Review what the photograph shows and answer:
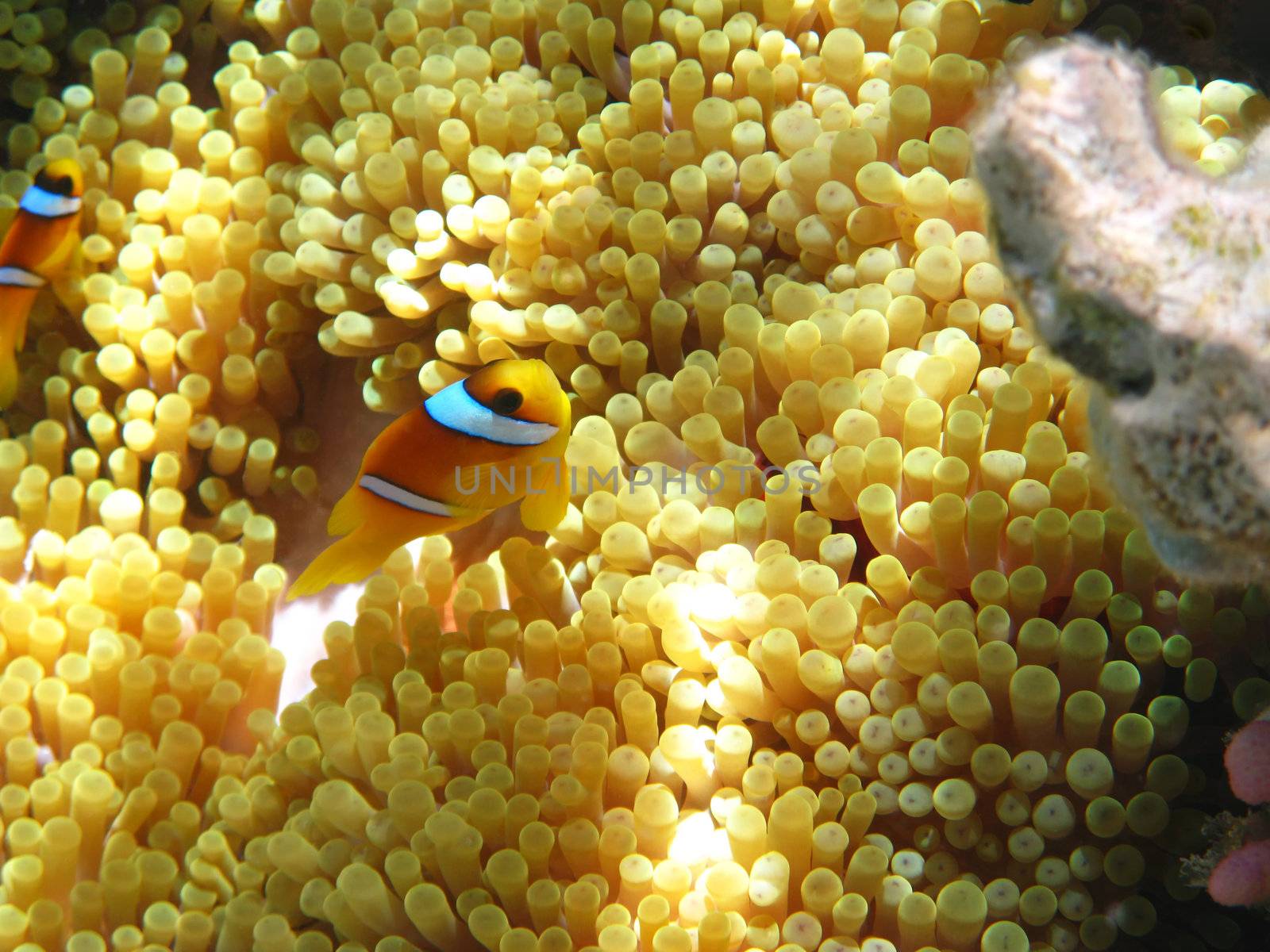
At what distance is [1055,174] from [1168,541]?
25 centimetres

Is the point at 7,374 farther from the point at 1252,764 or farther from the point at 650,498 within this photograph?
the point at 1252,764

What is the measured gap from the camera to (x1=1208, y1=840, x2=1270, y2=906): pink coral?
2.99 ft

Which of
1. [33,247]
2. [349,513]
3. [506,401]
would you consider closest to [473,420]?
[506,401]

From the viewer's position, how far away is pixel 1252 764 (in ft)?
3.02

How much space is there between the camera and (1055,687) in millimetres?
1042

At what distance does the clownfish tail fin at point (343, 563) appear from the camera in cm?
134

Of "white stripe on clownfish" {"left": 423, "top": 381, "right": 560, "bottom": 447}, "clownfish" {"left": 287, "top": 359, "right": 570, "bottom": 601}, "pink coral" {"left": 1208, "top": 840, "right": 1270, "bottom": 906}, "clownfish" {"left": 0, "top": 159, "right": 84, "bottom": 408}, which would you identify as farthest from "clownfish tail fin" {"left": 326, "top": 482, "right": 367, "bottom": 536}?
"pink coral" {"left": 1208, "top": 840, "right": 1270, "bottom": 906}

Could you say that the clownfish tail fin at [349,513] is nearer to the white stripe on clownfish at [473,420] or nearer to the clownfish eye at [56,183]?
the white stripe on clownfish at [473,420]

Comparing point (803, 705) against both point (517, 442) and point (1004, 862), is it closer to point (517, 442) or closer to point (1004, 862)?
point (1004, 862)

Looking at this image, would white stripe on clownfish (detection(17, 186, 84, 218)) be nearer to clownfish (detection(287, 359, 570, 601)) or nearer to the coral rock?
clownfish (detection(287, 359, 570, 601))

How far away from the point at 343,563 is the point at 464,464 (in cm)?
24

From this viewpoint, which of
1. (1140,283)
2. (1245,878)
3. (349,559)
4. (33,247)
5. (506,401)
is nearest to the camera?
(1140,283)

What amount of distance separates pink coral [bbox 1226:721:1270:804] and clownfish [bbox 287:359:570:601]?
773mm

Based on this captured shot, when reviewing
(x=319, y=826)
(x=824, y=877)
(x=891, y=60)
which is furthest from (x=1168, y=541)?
(x=891, y=60)
